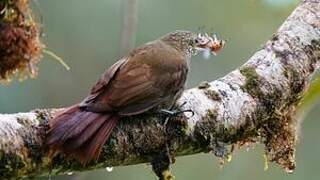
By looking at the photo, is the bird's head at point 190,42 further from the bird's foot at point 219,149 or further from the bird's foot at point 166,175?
the bird's foot at point 166,175

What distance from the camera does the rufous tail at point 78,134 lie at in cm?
266

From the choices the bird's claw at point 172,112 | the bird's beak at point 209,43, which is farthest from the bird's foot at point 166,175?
the bird's beak at point 209,43

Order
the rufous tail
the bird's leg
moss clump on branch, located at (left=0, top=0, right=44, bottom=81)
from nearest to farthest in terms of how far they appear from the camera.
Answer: moss clump on branch, located at (left=0, top=0, right=44, bottom=81)
the rufous tail
the bird's leg

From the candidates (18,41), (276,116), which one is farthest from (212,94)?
(18,41)

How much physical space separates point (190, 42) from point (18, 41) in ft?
4.32

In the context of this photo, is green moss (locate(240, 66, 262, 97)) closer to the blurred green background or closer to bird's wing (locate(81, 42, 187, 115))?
bird's wing (locate(81, 42, 187, 115))

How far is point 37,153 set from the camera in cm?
261

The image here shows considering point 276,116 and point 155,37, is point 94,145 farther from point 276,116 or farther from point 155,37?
point 155,37

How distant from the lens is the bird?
269 centimetres

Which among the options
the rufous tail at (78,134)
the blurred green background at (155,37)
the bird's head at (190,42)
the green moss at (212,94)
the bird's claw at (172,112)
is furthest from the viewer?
the blurred green background at (155,37)

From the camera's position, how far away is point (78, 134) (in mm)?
2748

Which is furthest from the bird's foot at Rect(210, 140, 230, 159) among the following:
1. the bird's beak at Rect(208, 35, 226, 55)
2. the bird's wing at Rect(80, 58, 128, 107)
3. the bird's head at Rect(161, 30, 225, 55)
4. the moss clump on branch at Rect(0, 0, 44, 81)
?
the moss clump on branch at Rect(0, 0, 44, 81)

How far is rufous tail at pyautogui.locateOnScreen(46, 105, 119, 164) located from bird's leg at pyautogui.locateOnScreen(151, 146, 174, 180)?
18cm

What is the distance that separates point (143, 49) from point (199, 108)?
1.19ft
